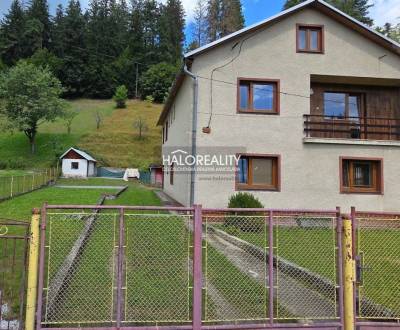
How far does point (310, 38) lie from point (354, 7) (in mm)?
41201

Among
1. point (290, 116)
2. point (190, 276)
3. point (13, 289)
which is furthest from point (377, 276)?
point (290, 116)

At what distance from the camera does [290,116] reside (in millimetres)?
13977

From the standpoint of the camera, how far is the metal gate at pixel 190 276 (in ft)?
14.7

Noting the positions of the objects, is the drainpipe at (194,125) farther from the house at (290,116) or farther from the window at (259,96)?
the window at (259,96)

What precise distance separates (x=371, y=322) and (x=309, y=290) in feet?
5.23

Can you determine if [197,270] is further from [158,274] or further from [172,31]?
[172,31]

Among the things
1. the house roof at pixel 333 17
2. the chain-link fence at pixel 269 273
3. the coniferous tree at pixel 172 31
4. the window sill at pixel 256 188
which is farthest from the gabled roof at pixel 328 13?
the coniferous tree at pixel 172 31

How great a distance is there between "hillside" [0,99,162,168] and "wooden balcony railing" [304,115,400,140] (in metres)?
31.2

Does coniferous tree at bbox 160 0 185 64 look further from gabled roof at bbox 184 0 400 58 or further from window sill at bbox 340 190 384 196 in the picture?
window sill at bbox 340 190 384 196

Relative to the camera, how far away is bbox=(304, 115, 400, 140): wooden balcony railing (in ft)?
48.4

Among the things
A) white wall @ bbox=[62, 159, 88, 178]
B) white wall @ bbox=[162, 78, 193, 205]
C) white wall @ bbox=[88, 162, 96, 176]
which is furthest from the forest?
white wall @ bbox=[162, 78, 193, 205]

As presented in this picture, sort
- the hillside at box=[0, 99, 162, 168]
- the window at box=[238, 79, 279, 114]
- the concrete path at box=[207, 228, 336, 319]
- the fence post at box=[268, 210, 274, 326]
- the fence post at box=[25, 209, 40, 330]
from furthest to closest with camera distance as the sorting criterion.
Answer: the hillside at box=[0, 99, 162, 168], the window at box=[238, 79, 279, 114], the concrete path at box=[207, 228, 336, 319], the fence post at box=[268, 210, 274, 326], the fence post at box=[25, 209, 40, 330]

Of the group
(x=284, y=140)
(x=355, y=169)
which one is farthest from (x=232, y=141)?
(x=355, y=169)

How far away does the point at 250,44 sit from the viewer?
45.8 ft
